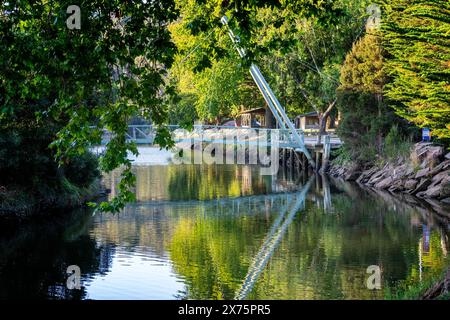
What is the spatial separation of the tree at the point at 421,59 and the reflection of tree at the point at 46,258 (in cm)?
1553

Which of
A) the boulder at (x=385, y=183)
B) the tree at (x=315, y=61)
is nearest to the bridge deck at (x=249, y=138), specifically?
the tree at (x=315, y=61)

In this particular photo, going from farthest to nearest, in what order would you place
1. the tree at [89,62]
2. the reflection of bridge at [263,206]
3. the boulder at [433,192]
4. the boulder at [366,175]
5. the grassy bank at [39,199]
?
the boulder at [366,175], the boulder at [433,192], the grassy bank at [39,199], the reflection of bridge at [263,206], the tree at [89,62]

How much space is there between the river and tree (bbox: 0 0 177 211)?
19.3ft

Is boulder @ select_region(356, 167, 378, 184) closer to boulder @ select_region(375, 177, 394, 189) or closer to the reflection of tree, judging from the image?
boulder @ select_region(375, 177, 394, 189)

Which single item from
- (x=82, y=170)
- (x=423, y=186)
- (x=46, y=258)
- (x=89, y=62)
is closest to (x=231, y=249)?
(x=46, y=258)

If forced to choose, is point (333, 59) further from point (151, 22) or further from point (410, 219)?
point (151, 22)

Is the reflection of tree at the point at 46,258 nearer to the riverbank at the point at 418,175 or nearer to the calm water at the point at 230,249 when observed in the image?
the calm water at the point at 230,249

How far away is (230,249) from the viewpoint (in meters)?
21.7

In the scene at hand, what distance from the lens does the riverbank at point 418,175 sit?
3331cm

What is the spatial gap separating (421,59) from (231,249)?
16416mm

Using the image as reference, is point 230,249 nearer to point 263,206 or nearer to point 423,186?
point 263,206

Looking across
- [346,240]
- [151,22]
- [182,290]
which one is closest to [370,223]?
[346,240]

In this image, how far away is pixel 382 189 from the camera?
3819 centimetres
